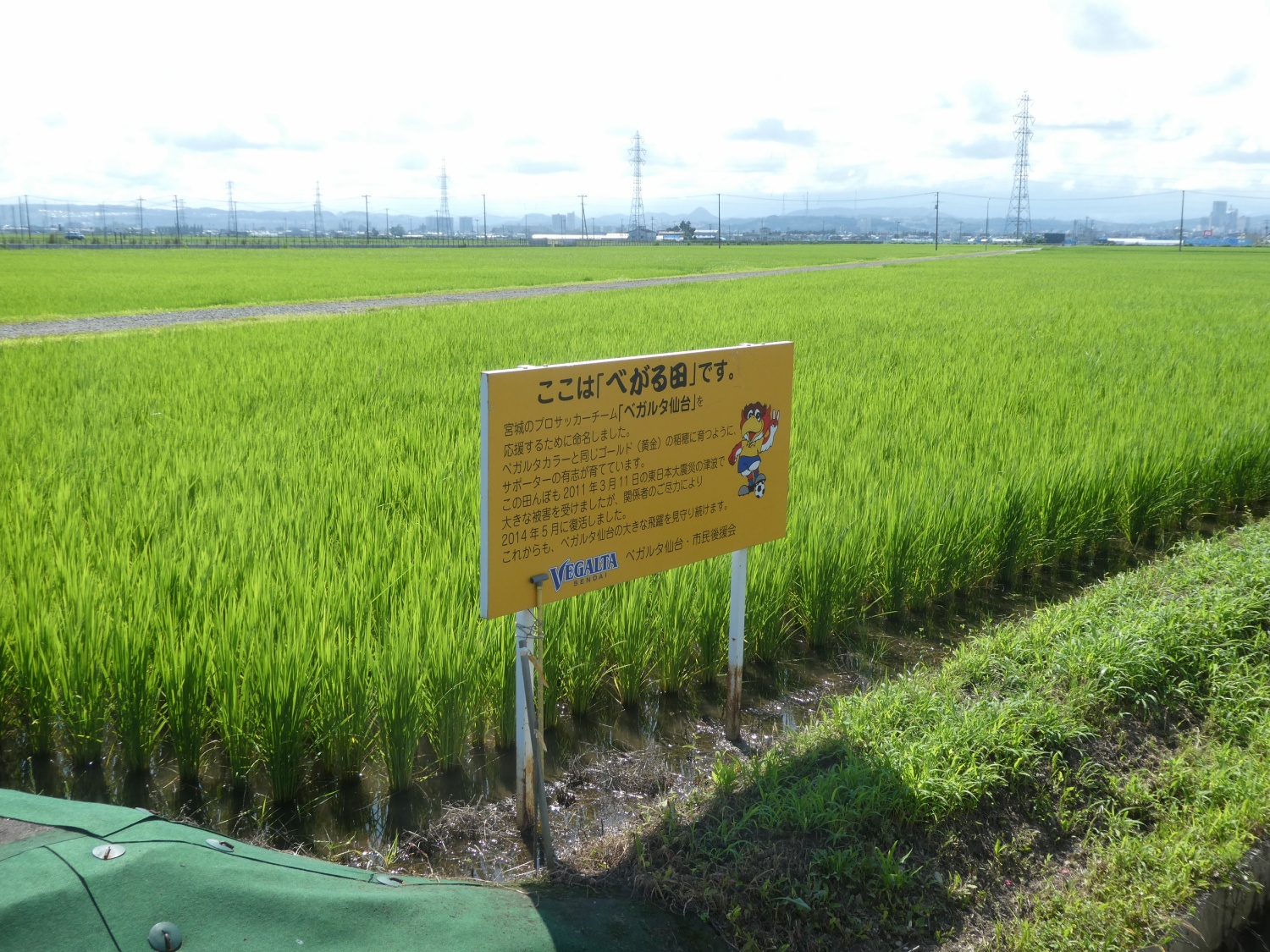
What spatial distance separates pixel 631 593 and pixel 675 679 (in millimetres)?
357

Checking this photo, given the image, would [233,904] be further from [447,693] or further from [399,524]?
[399,524]

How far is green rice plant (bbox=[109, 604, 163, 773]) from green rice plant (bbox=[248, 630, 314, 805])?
216 mm

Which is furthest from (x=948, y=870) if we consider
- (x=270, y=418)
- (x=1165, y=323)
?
(x=1165, y=323)

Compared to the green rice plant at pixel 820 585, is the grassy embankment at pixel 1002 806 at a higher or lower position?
lower

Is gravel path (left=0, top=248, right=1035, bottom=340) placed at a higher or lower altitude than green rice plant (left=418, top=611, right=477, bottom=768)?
higher

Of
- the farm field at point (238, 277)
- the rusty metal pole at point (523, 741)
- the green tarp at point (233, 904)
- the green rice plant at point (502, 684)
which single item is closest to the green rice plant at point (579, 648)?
the green rice plant at point (502, 684)

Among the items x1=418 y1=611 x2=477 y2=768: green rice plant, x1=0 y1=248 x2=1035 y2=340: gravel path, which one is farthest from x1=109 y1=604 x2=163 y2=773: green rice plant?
x1=0 y1=248 x2=1035 y2=340: gravel path

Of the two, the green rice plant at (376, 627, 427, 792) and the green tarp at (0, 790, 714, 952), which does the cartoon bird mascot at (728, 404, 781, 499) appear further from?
the green tarp at (0, 790, 714, 952)

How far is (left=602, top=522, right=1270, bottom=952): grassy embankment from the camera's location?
2176 millimetres

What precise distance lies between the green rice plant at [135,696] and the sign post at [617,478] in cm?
111

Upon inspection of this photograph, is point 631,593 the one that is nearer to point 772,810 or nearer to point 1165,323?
point 772,810

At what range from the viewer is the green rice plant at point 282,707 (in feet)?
Answer: 8.42

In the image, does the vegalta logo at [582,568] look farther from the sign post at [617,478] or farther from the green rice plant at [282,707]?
the green rice plant at [282,707]

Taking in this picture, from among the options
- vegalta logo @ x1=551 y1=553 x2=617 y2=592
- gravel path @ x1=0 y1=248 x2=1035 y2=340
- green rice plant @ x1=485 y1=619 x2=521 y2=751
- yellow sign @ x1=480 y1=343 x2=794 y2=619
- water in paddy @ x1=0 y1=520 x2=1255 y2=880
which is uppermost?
gravel path @ x1=0 y1=248 x2=1035 y2=340
